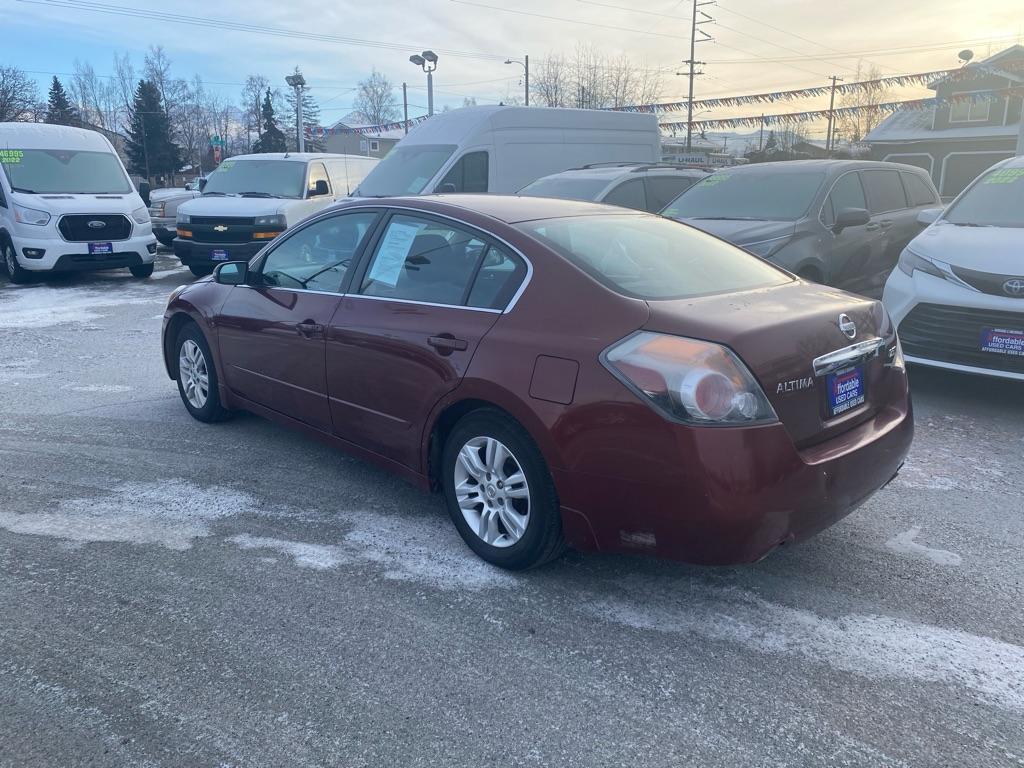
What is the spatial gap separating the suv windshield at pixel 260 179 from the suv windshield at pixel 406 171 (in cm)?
208

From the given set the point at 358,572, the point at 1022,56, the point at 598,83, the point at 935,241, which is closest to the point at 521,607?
the point at 358,572

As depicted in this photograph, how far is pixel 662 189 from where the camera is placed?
10664mm

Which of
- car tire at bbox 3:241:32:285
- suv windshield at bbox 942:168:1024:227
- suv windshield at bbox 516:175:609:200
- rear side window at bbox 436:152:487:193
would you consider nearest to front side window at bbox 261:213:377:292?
suv windshield at bbox 942:168:1024:227

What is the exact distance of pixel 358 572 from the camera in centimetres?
351

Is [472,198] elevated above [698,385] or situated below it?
above

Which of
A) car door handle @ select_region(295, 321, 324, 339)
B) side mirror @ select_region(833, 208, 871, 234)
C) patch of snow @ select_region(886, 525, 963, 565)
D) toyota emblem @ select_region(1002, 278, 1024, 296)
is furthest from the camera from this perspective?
side mirror @ select_region(833, 208, 871, 234)

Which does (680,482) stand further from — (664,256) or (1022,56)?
(1022,56)

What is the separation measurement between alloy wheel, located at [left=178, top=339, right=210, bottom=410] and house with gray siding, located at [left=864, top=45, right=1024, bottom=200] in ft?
123

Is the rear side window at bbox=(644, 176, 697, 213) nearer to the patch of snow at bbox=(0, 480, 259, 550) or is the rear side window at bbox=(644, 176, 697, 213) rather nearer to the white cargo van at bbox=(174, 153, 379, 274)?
the white cargo van at bbox=(174, 153, 379, 274)

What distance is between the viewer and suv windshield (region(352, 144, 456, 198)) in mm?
11422

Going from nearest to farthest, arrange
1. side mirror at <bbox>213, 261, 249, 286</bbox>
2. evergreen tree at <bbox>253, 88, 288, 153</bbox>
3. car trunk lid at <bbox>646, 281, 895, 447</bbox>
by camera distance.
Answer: car trunk lid at <bbox>646, 281, 895, 447</bbox>
side mirror at <bbox>213, 261, 249, 286</bbox>
evergreen tree at <bbox>253, 88, 288, 153</bbox>

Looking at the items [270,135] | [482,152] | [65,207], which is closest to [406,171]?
[482,152]

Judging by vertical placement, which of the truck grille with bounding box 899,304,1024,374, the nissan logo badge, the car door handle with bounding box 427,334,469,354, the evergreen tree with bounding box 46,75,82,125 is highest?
the evergreen tree with bounding box 46,75,82,125

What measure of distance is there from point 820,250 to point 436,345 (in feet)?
17.2
